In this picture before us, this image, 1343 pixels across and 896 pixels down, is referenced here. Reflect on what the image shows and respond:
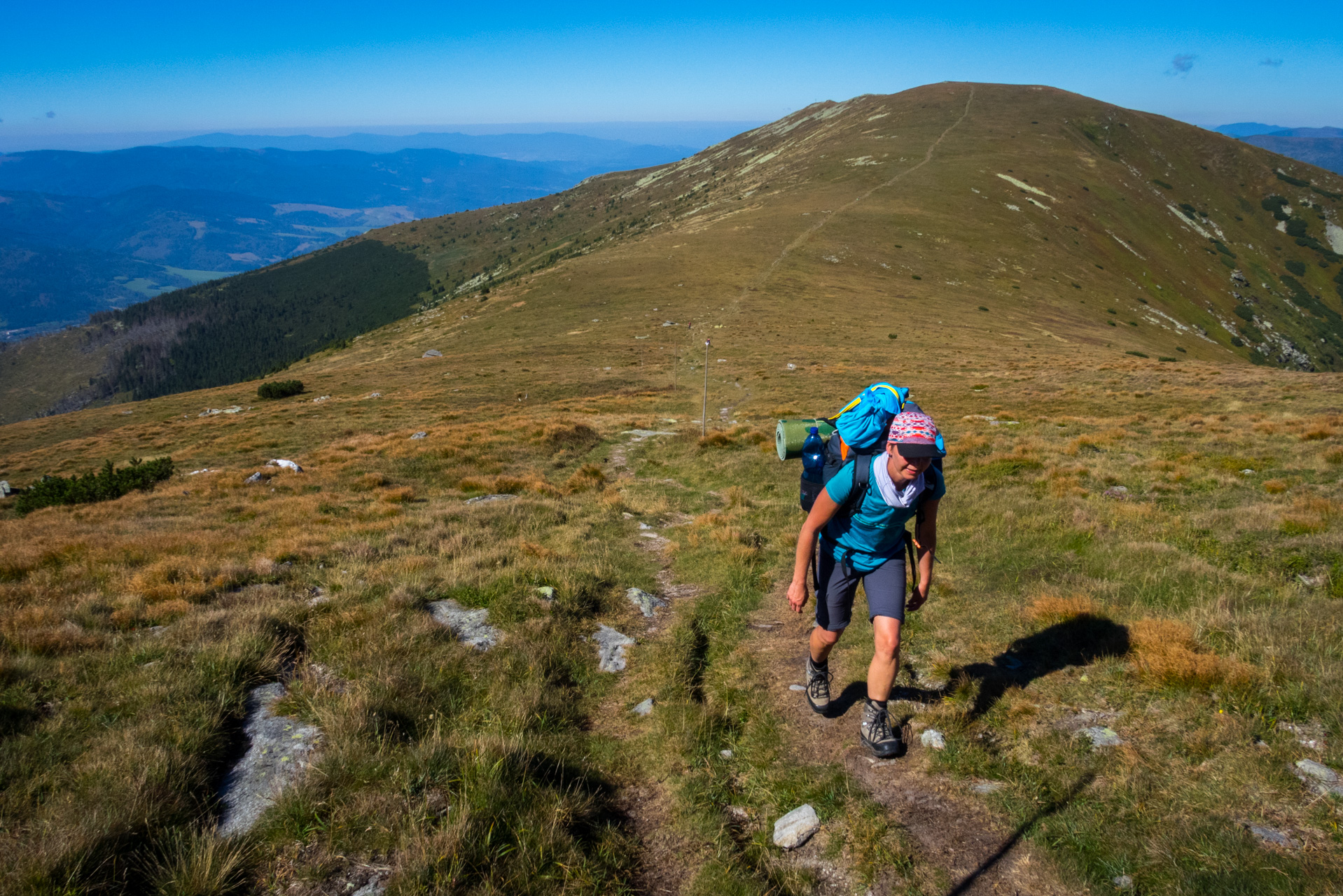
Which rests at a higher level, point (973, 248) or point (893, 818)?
point (973, 248)

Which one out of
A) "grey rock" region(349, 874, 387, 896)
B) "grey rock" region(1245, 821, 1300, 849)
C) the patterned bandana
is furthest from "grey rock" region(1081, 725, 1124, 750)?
"grey rock" region(349, 874, 387, 896)

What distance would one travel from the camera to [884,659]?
17.8ft

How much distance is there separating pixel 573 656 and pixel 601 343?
4595cm

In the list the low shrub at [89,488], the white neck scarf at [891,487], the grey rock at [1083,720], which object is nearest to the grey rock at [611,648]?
the white neck scarf at [891,487]

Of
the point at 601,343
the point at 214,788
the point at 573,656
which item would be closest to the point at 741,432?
the point at 573,656

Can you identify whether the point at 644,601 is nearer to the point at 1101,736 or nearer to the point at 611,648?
the point at 611,648

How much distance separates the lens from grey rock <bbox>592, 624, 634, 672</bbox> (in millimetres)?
7297

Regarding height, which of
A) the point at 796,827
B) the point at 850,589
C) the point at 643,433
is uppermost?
the point at 850,589

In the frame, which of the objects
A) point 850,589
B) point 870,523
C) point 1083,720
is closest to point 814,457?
point 870,523

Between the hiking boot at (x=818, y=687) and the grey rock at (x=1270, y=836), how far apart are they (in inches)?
123

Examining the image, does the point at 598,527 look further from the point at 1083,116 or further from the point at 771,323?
the point at 1083,116

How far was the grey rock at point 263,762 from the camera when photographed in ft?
14.0

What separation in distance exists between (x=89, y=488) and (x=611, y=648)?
1939 centimetres

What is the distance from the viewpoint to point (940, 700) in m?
6.21
